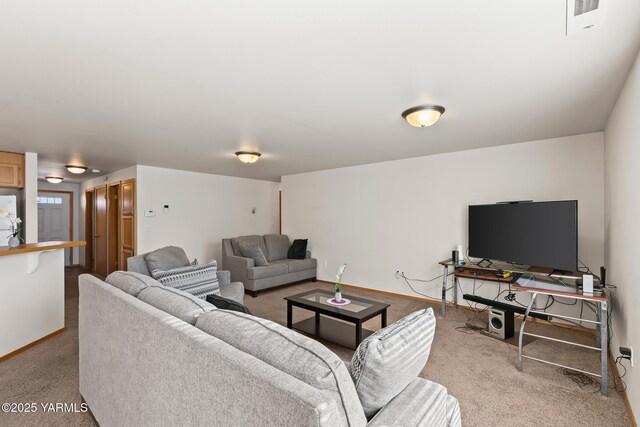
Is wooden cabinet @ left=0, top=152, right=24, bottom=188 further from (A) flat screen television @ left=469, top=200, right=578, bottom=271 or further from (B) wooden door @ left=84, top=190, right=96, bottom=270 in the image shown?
(A) flat screen television @ left=469, top=200, right=578, bottom=271

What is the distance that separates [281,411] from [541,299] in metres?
4.16

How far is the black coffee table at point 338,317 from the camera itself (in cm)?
Answer: 287

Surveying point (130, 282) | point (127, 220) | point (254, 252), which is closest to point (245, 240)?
point (254, 252)

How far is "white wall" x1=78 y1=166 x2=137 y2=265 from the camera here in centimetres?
561

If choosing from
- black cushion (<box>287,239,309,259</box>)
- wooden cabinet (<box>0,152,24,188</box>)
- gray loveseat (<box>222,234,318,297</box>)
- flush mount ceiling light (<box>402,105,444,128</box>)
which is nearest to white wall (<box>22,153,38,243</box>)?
wooden cabinet (<box>0,152,24,188</box>)

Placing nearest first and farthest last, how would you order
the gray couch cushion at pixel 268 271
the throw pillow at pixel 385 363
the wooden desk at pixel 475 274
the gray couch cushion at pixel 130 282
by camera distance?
the throw pillow at pixel 385 363
the gray couch cushion at pixel 130 282
the wooden desk at pixel 475 274
the gray couch cushion at pixel 268 271

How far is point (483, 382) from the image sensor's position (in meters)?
2.45

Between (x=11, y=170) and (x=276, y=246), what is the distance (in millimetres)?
4116

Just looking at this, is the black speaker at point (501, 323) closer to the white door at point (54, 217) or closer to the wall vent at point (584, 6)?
the wall vent at point (584, 6)

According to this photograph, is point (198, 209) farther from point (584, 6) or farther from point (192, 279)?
point (584, 6)

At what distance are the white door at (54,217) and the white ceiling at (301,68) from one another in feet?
15.3

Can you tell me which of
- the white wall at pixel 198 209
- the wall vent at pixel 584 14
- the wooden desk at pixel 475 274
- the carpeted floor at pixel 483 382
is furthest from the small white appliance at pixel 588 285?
the white wall at pixel 198 209

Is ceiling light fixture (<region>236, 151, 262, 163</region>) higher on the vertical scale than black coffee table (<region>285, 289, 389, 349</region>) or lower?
higher

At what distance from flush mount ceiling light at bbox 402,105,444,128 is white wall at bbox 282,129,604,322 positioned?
1.96 m
